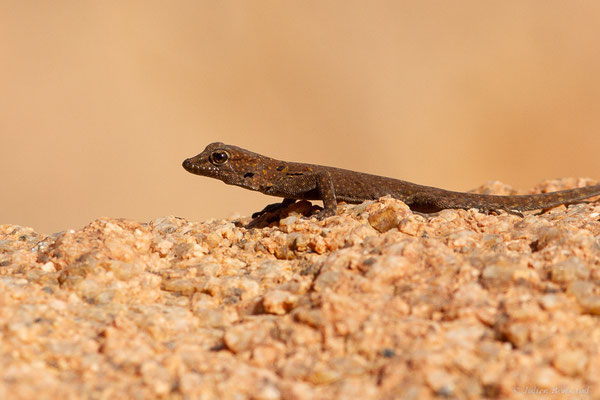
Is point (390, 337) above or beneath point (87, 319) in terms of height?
above

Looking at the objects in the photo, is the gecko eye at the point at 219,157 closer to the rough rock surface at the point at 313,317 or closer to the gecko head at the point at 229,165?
the gecko head at the point at 229,165

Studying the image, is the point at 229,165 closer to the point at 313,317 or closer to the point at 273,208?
the point at 273,208

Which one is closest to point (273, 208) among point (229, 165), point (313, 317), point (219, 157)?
point (229, 165)

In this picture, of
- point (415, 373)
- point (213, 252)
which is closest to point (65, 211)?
point (213, 252)

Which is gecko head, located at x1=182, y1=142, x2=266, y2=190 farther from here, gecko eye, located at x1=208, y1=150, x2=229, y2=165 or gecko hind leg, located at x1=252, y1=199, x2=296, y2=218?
gecko hind leg, located at x1=252, y1=199, x2=296, y2=218

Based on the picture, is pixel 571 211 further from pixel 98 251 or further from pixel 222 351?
pixel 98 251

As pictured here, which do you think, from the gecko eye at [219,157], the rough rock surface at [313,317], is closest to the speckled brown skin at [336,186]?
the gecko eye at [219,157]
